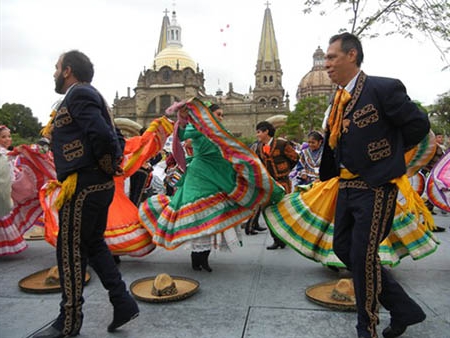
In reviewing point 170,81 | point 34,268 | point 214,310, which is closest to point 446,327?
point 214,310

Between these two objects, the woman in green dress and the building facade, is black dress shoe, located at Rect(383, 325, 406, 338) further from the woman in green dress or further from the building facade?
the building facade

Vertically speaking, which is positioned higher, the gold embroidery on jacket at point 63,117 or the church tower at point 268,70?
the church tower at point 268,70

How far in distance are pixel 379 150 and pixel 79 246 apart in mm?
2044

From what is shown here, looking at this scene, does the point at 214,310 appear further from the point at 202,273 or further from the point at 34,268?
the point at 34,268

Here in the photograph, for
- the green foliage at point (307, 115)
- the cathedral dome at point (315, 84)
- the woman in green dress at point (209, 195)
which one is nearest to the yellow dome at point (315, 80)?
the cathedral dome at point (315, 84)

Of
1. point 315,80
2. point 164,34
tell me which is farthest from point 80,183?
point 164,34

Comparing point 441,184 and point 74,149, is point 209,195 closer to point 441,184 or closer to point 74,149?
point 74,149

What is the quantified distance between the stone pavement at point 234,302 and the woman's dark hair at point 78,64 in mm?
1792

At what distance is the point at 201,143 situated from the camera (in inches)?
179

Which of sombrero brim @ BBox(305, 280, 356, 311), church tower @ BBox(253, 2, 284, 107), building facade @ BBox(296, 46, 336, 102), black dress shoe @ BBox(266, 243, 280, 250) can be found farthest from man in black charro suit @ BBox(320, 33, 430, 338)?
building facade @ BBox(296, 46, 336, 102)

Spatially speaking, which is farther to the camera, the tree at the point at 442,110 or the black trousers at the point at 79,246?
the tree at the point at 442,110

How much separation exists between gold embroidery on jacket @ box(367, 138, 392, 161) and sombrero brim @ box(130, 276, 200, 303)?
6.55 ft

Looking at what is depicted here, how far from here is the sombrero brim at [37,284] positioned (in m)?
3.91

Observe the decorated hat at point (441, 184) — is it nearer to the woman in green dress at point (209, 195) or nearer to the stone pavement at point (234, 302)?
the stone pavement at point (234, 302)
